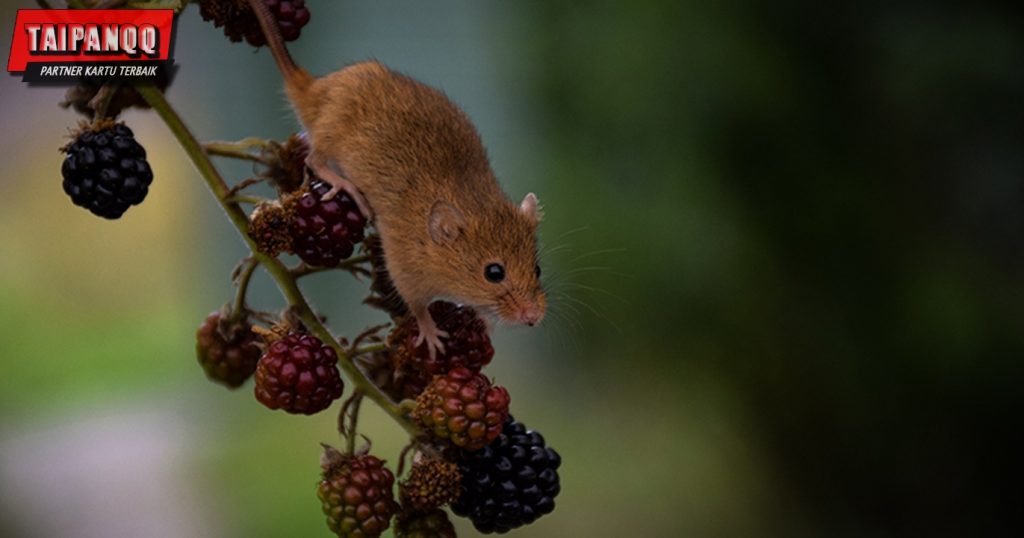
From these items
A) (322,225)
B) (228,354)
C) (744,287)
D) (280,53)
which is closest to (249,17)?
(280,53)

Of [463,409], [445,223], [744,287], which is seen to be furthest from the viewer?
[744,287]

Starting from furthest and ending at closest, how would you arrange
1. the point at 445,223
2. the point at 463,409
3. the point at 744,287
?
the point at 744,287 < the point at 445,223 < the point at 463,409

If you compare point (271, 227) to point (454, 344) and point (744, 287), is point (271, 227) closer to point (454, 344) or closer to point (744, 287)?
point (454, 344)

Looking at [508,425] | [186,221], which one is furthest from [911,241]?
[508,425]

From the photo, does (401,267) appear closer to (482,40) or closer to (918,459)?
(482,40)

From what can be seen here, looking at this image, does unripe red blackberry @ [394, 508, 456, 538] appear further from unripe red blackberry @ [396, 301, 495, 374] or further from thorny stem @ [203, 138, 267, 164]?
thorny stem @ [203, 138, 267, 164]

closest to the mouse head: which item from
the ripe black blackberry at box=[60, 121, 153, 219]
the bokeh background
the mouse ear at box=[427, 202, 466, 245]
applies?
the mouse ear at box=[427, 202, 466, 245]
